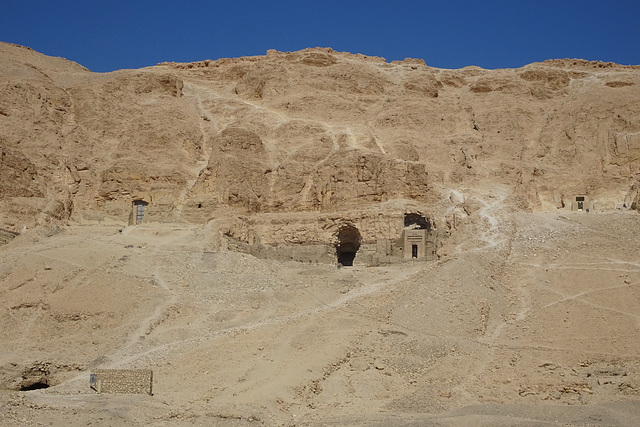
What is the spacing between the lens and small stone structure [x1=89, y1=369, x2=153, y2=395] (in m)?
16.2

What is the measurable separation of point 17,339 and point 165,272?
6250mm

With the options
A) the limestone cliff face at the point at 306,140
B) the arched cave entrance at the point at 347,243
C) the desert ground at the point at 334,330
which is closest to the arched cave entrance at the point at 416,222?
the limestone cliff face at the point at 306,140

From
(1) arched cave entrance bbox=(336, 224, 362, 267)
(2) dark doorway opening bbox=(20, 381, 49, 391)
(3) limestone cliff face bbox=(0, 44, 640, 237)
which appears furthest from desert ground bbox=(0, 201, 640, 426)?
(3) limestone cliff face bbox=(0, 44, 640, 237)

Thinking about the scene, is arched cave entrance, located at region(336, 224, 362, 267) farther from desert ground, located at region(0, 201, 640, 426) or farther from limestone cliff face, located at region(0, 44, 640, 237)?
desert ground, located at region(0, 201, 640, 426)

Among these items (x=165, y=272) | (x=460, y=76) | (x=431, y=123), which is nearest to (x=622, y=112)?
(x=431, y=123)

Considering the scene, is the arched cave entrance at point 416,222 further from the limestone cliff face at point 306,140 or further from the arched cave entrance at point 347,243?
the arched cave entrance at point 347,243

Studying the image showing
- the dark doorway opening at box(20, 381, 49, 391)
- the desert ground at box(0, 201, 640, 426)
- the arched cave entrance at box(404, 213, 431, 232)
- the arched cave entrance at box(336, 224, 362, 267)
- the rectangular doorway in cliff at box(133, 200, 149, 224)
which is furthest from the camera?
the rectangular doorway in cliff at box(133, 200, 149, 224)

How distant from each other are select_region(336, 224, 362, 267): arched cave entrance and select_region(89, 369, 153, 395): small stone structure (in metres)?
17.9

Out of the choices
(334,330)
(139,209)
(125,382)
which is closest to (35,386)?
(125,382)

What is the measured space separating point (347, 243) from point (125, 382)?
20.1m

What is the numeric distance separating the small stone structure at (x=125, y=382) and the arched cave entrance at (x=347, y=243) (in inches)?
703

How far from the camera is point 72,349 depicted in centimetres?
1992

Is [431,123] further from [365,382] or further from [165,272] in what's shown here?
[365,382]

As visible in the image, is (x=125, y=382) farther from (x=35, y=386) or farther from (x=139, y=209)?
(x=139, y=209)
